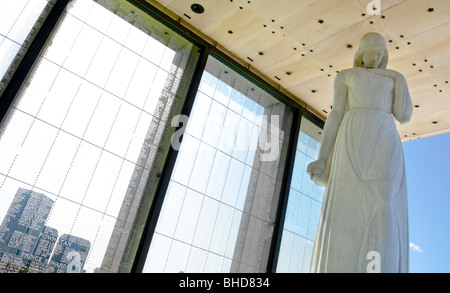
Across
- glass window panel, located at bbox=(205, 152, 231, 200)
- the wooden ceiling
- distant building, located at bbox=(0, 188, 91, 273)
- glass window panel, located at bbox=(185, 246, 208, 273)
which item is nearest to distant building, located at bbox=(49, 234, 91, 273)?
distant building, located at bbox=(0, 188, 91, 273)

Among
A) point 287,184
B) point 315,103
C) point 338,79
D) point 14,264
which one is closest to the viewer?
point 338,79

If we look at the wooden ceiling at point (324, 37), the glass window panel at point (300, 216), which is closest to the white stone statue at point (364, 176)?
the wooden ceiling at point (324, 37)

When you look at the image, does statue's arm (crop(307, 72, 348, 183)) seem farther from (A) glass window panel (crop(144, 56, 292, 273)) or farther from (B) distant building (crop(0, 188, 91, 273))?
(B) distant building (crop(0, 188, 91, 273))

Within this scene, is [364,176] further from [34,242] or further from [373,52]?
[34,242]

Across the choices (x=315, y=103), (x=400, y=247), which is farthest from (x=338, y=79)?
(x=315, y=103)

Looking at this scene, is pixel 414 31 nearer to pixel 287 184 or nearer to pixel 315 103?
pixel 315 103

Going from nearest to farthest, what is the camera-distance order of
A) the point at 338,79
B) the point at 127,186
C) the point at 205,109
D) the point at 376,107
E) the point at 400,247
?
1. the point at 400,247
2. the point at 376,107
3. the point at 338,79
4. the point at 127,186
5. the point at 205,109

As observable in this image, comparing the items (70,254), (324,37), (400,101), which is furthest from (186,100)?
(400,101)

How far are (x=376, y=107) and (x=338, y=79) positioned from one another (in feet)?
1.93

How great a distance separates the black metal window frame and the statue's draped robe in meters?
4.35

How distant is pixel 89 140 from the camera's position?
673 centimetres

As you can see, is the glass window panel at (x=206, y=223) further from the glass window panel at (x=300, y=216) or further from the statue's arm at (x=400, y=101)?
the statue's arm at (x=400, y=101)

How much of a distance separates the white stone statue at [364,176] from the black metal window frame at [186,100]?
4.27m

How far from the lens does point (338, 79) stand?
401cm
